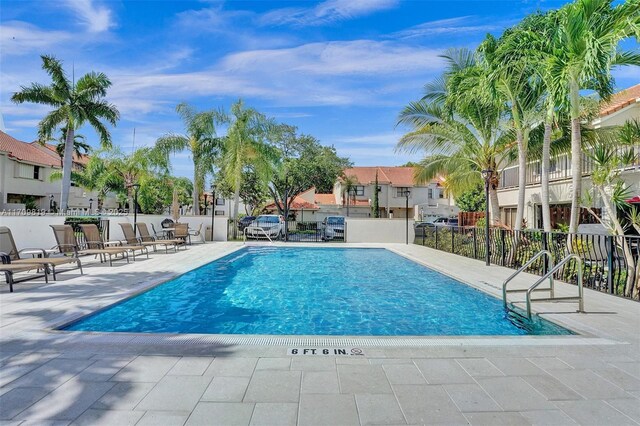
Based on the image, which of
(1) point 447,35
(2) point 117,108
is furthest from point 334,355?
(2) point 117,108

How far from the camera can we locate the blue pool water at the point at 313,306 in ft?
18.7

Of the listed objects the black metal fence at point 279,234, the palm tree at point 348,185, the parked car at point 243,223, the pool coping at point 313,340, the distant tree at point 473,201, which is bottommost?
the pool coping at point 313,340

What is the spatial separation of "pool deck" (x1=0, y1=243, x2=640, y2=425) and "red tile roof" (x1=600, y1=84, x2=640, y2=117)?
1327 cm

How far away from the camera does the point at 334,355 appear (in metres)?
3.84

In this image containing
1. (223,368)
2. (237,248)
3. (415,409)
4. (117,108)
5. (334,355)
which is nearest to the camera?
(415,409)

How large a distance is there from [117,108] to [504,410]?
24.2 meters

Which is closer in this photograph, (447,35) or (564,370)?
(564,370)

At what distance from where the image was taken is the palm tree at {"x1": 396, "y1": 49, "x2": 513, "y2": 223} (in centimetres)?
1322

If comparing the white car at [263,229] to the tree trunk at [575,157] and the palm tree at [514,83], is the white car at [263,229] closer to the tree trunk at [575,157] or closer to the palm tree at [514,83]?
the palm tree at [514,83]

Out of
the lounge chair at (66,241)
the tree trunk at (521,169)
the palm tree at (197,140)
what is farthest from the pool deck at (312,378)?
the palm tree at (197,140)

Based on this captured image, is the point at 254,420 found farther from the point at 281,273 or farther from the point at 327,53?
the point at 327,53

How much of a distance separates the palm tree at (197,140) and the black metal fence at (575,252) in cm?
1577

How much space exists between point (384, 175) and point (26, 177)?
34.7m

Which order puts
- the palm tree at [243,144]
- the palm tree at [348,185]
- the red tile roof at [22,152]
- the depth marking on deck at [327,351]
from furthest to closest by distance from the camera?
the palm tree at [348,185], the red tile roof at [22,152], the palm tree at [243,144], the depth marking on deck at [327,351]
